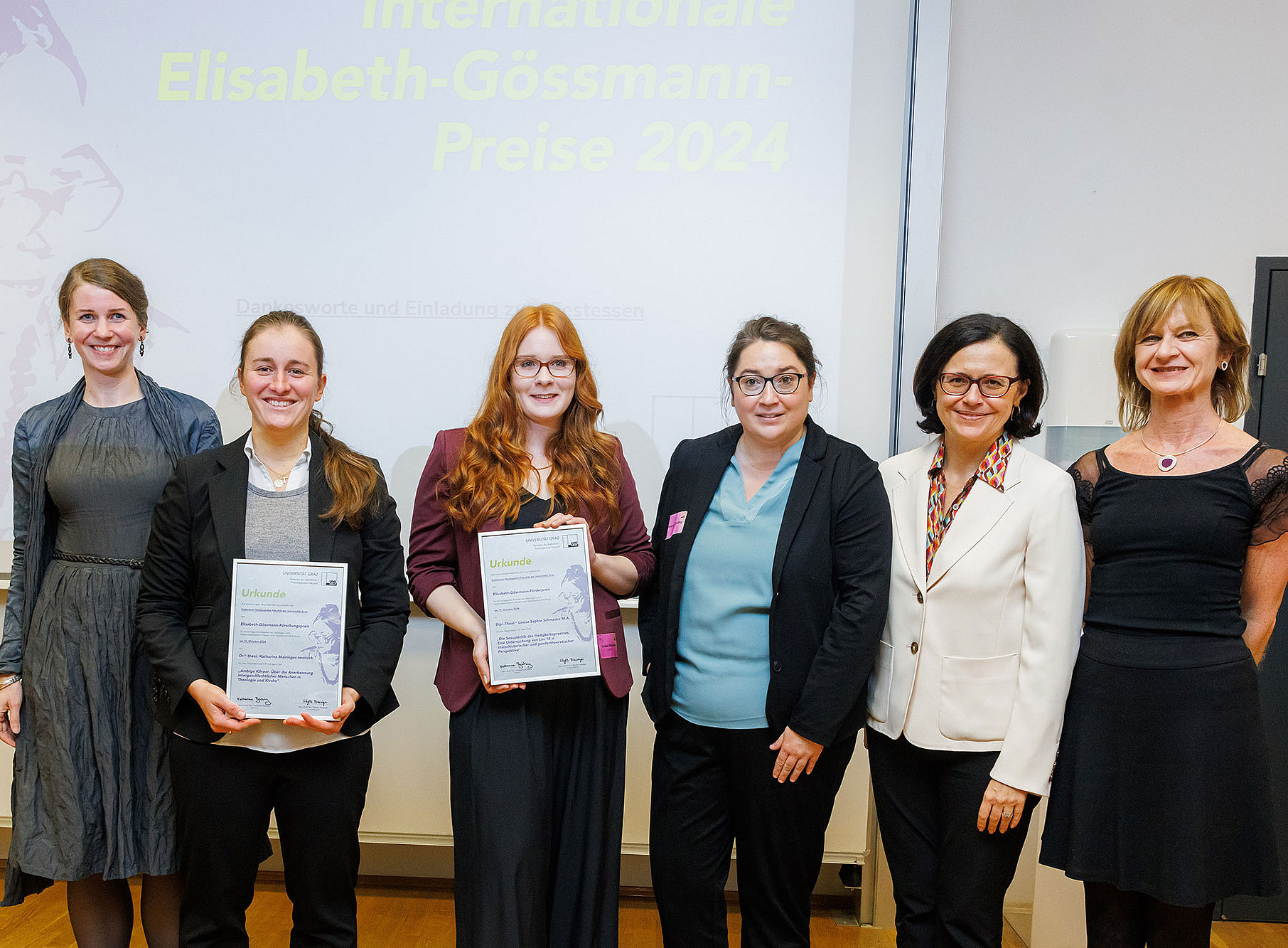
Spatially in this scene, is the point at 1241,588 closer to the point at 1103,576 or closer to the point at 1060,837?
the point at 1103,576

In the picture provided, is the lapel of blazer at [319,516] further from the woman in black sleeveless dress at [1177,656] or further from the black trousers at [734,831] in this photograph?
the woman in black sleeveless dress at [1177,656]

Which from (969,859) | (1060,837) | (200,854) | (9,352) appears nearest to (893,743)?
(969,859)

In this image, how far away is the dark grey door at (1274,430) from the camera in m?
2.85

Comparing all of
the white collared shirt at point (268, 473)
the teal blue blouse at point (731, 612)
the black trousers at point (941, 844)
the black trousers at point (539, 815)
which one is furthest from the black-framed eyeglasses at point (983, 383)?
the white collared shirt at point (268, 473)

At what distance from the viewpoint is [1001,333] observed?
5.62ft

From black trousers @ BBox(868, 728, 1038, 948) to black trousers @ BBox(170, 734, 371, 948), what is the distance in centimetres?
117

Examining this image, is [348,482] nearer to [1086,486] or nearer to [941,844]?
[941,844]

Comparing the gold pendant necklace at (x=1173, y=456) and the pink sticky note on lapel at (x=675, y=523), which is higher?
the gold pendant necklace at (x=1173, y=456)

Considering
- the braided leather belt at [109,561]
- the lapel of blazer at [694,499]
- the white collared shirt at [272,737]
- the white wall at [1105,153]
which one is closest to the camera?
the white collared shirt at [272,737]

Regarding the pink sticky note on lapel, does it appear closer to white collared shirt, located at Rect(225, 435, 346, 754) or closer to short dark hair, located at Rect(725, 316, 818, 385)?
short dark hair, located at Rect(725, 316, 818, 385)

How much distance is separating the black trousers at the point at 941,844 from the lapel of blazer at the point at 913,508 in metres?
0.37

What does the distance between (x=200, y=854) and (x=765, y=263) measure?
2.24m

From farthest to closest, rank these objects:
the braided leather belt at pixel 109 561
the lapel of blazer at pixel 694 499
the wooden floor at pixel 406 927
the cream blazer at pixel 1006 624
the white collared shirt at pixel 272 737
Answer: the wooden floor at pixel 406 927
the braided leather belt at pixel 109 561
the lapel of blazer at pixel 694 499
the white collared shirt at pixel 272 737
the cream blazer at pixel 1006 624

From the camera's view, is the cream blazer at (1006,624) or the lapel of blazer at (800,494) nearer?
the cream blazer at (1006,624)
